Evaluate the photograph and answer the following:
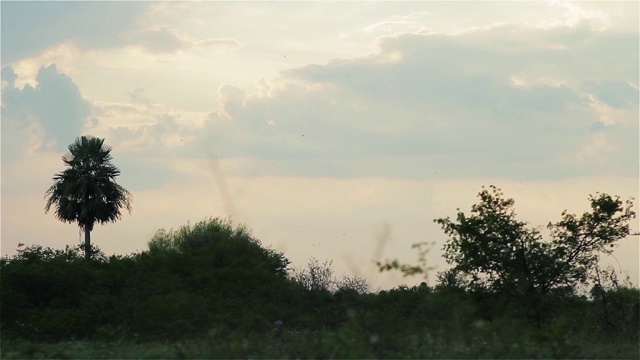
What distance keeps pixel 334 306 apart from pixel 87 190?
33.0m

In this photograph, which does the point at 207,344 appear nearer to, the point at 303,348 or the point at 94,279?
the point at 303,348

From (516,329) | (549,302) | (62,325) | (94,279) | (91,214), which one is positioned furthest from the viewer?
(91,214)

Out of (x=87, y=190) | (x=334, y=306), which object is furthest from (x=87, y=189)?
(x=334, y=306)

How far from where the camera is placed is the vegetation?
52.4 feet

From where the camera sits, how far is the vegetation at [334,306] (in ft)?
52.4

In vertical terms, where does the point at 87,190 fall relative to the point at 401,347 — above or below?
above

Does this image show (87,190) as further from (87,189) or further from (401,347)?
(401,347)

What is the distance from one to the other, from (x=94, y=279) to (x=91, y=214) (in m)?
22.9

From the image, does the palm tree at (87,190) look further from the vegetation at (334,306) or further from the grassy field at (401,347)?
the grassy field at (401,347)

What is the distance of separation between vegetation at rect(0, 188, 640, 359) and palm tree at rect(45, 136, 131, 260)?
1568 centimetres

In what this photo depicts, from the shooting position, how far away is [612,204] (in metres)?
25.3

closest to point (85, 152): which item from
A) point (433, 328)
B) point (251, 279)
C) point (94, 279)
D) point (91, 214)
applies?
point (91, 214)

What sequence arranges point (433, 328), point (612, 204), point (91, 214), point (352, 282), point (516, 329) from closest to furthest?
1. point (516, 329)
2. point (433, 328)
3. point (612, 204)
4. point (352, 282)
5. point (91, 214)

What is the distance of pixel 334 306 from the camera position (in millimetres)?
25844
